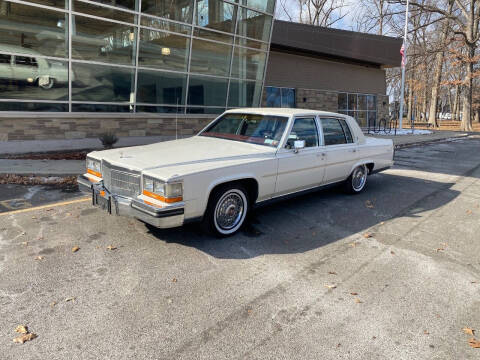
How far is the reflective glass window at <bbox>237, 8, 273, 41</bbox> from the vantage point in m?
14.3

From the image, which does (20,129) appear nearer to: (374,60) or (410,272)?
(410,272)

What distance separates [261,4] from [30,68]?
9105mm

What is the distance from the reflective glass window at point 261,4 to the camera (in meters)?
14.1

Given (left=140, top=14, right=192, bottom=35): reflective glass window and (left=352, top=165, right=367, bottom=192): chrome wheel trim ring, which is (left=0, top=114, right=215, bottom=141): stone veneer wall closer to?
(left=140, top=14, right=192, bottom=35): reflective glass window

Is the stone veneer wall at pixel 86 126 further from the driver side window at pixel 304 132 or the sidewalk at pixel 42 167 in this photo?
the driver side window at pixel 304 132

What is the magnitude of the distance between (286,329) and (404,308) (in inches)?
44.9

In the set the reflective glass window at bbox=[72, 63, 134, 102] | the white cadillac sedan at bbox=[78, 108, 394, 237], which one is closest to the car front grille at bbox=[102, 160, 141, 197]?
the white cadillac sedan at bbox=[78, 108, 394, 237]

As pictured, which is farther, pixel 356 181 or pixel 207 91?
pixel 207 91

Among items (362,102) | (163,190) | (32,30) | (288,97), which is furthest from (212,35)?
(362,102)

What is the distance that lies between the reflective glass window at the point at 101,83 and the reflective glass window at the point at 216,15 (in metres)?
3.42

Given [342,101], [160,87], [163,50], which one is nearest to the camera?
[163,50]

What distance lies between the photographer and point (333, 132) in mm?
6117

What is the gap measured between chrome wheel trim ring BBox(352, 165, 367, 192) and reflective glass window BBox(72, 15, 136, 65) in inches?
333

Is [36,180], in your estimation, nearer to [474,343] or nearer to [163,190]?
[163,190]
